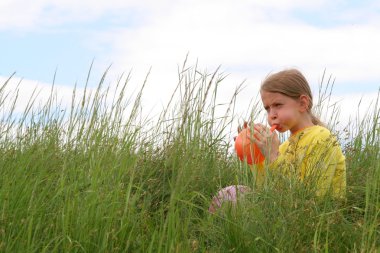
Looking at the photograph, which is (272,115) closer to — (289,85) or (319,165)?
(289,85)

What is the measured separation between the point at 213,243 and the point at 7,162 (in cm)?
123

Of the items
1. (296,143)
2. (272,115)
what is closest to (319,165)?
(296,143)

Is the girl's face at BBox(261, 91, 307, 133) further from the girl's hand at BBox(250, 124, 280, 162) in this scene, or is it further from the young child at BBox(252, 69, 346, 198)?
the girl's hand at BBox(250, 124, 280, 162)

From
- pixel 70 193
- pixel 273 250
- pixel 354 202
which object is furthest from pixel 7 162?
pixel 354 202

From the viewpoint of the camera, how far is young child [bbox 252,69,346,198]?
3131mm

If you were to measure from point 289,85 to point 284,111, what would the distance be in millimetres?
170

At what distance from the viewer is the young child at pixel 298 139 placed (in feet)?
10.3

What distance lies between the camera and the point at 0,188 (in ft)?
9.83

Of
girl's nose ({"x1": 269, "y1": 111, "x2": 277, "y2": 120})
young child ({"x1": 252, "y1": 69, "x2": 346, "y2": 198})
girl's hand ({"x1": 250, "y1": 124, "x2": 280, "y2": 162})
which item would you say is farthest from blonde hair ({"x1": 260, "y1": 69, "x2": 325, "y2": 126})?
girl's hand ({"x1": 250, "y1": 124, "x2": 280, "y2": 162})

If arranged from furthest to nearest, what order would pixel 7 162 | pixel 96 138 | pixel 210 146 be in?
pixel 210 146 → pixel 96 138 → pixel 7 162

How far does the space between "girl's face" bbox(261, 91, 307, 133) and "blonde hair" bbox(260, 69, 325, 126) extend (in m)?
0.03

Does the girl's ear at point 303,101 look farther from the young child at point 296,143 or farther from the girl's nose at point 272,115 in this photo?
the girl's nose at point 272,115

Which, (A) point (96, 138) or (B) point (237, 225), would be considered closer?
(B) point (237, 225)

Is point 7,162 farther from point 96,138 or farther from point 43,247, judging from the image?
point 43,247
